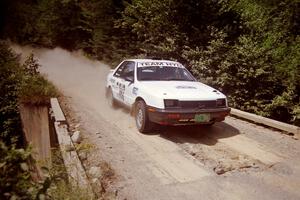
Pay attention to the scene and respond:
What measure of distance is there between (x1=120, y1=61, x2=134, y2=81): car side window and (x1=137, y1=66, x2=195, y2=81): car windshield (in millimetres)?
261

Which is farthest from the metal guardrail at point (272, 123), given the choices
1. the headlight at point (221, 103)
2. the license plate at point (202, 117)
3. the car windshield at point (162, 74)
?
the license plate at point (202, 117)

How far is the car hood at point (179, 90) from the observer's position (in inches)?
273

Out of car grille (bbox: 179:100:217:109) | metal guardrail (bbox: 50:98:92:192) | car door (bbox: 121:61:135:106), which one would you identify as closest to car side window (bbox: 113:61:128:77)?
car door (bbox: 121:61:135:106)

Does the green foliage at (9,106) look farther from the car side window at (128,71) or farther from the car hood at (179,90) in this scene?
the car hood at (179,90)

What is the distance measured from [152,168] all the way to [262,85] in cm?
664

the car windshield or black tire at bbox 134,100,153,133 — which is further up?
the car windshield

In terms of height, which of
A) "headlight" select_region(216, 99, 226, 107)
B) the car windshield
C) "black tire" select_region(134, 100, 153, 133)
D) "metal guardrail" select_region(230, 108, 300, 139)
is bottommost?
"metal guardrail" select_region(230, 108, 300, 139)

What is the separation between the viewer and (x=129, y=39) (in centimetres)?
1928

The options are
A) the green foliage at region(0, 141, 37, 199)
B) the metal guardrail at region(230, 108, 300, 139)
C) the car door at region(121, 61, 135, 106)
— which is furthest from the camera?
the car door at region(121, 61, 135, 106)

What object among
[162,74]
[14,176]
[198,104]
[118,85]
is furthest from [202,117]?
[14,176]

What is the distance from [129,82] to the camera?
8.32m

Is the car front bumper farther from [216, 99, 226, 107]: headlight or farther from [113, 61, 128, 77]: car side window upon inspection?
[113, 61, 128, 77]: car side window

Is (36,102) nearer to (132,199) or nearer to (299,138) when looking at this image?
(132,199)

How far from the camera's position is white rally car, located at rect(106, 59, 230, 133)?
6832 millimetres
